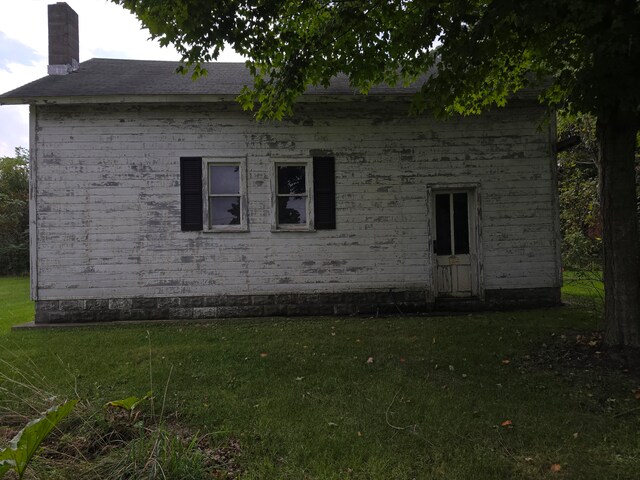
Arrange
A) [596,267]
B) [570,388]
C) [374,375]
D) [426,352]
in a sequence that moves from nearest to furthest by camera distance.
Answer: [570,388]
[374,375]
[426,352]
[596,267]

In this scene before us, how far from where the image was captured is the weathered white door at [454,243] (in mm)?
8586

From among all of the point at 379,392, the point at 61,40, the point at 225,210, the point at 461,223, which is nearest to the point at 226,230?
the point at 225,210

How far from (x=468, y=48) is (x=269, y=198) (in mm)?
4832

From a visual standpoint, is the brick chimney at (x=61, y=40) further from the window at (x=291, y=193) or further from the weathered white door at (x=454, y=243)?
the weathered white door at (x=454, y=243)

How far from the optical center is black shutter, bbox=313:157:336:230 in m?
8.31

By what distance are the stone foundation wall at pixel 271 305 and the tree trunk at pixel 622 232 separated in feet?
12.5

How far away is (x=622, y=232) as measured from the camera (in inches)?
182

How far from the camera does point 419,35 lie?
4.89 m

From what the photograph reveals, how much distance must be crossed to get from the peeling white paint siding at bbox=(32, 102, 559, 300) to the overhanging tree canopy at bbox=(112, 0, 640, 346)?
85.9 inches

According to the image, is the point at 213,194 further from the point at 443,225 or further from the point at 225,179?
the point at 443,225

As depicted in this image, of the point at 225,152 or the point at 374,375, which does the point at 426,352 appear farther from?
the point at 225,152

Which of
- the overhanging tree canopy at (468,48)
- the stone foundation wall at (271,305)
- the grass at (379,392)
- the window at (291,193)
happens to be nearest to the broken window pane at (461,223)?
the stone foundation wall at (271,305)

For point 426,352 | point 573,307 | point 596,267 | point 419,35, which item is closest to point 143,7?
point 419,35

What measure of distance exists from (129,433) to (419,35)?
4.86 meters
